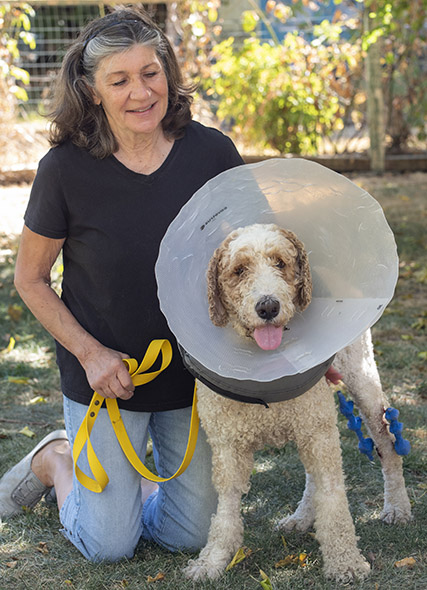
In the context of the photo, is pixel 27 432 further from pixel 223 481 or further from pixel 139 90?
pixel 139 90

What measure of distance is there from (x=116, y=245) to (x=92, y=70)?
0.69 metres

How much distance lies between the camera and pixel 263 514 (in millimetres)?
3363

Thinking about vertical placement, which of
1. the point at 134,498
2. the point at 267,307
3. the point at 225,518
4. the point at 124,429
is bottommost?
the point at 134,498

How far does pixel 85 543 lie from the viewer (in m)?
3.09

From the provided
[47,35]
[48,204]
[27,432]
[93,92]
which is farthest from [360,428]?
[47,35]

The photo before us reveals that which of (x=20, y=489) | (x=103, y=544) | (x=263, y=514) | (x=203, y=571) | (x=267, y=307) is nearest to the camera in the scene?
(x=267, y=307)

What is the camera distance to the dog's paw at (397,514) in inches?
124

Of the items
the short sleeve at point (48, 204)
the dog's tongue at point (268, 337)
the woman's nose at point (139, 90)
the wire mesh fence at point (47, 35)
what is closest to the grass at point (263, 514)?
the dog's tongue at point (268, 337)

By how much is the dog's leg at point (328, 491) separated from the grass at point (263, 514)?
0.24ft

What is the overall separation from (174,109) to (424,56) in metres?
8.81

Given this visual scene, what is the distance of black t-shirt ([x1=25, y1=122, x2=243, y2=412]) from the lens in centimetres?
305

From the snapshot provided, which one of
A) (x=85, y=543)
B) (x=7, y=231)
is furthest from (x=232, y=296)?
(x=7, y=231)

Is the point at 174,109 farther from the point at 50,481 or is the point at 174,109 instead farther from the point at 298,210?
the point at 50,481

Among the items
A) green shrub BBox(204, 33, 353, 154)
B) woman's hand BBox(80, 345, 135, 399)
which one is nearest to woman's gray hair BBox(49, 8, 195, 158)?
woman's hand BBox(80, 345, 135, 399)
